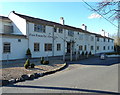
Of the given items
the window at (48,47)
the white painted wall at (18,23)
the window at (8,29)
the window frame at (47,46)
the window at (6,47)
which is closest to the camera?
the window at (6,47)

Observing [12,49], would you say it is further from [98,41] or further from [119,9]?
[98,41]

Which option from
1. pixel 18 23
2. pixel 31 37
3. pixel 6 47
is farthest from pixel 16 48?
pixel 18 23

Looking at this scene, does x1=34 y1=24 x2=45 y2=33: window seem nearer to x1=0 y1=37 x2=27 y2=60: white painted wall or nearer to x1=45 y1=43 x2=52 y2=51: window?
x1=45 y1=43 x2=52 y2=51: window

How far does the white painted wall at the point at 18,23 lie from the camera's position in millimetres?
21234

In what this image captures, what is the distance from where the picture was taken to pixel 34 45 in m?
22.0

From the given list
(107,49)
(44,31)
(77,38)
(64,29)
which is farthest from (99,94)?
(107,49)

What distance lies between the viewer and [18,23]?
72.2 feet

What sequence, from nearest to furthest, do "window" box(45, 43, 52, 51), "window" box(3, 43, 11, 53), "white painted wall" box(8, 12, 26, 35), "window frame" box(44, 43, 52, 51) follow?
"window" box(3, 43, 11, 53), "white painted wall" box(8, 12, 26, 35), "window frame" box(44, 43, 52, 51), "window" box(45, 43, 52, 51)

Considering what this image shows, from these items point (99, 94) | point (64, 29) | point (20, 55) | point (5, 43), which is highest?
point (64, 29)

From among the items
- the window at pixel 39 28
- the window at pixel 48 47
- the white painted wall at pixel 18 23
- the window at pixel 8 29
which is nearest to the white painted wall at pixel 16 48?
the white painted wall at pixel 18 23

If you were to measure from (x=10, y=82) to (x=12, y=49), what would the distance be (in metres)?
11.5

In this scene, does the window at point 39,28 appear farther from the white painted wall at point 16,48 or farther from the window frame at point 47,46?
the white painted wall at point 16,48

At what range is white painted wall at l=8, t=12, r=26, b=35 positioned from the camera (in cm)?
2123

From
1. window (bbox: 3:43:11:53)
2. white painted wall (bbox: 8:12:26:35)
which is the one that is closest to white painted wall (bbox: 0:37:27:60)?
window (bbox: 3:43:11:53)
